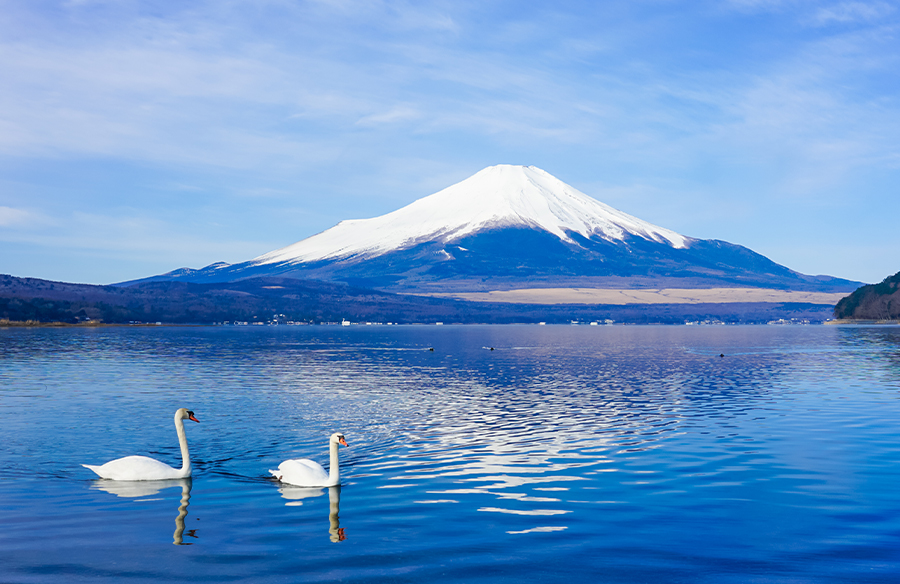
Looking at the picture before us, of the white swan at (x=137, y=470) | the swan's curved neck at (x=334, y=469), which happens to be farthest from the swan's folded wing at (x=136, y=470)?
the swan's curved neck at (x=334, y=469)

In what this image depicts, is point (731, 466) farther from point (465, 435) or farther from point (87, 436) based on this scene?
point (87, 436)

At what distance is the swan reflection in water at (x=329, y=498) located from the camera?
62.5 feet

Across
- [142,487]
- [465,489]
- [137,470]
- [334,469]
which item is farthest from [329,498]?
[137,470]

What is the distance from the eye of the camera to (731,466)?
89.4 ft

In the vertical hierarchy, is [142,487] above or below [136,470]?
below

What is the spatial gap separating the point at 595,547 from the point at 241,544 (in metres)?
7.74

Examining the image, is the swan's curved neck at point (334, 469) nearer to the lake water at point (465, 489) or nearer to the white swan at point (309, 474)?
the white swan at point (309, 474)

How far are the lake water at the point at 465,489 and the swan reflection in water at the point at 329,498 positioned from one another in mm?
116

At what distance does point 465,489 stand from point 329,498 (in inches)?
156

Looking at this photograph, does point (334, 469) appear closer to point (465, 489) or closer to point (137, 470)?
point (465, 489)

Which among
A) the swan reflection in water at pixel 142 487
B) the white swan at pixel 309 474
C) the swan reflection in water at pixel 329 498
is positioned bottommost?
the swan reflection in water at pixel 329 498

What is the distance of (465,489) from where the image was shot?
23.7m

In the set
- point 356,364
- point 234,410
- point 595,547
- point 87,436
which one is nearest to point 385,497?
point 595,547

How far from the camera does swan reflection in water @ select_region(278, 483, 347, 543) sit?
19047 millimetres
